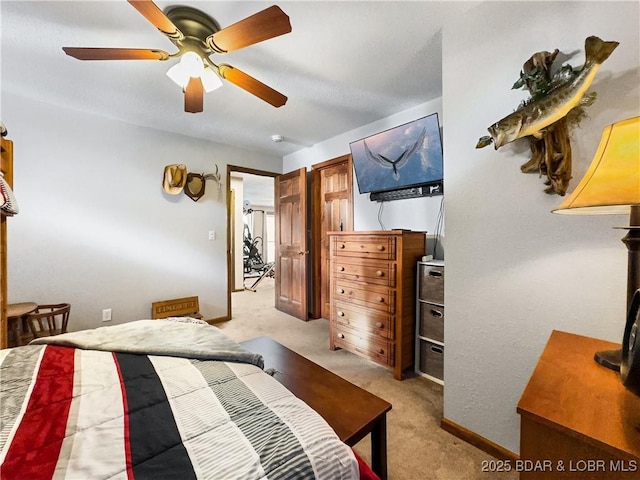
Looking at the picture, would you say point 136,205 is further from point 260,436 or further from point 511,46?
point 511,46

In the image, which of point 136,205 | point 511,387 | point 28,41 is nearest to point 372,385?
point 511,387

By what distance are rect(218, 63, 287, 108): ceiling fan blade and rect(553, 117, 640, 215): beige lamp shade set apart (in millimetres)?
1586

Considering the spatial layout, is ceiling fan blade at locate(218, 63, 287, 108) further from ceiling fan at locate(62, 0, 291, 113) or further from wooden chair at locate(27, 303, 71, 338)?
wooden chair at locate(27, 303, 71, 338)

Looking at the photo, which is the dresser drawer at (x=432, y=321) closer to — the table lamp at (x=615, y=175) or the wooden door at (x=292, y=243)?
the table lamp at (x=615, y=175)

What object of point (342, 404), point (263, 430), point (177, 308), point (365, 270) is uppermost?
point (365, 270)

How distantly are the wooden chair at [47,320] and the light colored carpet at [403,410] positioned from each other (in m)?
1.50

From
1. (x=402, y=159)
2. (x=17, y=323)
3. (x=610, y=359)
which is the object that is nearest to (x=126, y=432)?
(x=610, y=359)

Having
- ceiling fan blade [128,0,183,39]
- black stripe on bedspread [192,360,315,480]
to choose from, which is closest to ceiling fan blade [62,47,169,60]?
ceiling fan blade [128,0,183,39]

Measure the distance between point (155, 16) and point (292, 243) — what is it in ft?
9.48

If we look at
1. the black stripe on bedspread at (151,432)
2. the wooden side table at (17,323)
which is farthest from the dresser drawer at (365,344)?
the wooden side table at (17,323)

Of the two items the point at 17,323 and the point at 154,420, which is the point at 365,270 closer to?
the point at 154,420

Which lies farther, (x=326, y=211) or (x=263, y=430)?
(x=326, y=211)

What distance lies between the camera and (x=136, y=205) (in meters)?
2.98

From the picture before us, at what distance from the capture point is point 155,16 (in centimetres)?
118
